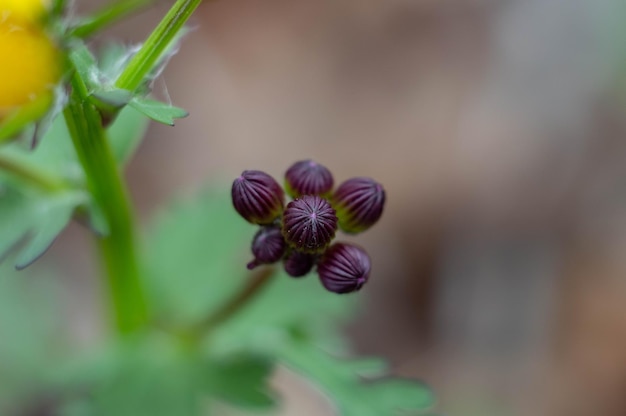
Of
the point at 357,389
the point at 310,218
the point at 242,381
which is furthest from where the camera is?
the point at 242,381

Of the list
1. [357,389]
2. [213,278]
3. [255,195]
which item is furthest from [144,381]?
[255,195]

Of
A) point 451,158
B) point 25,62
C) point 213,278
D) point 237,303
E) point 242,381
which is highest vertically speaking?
point 451,158

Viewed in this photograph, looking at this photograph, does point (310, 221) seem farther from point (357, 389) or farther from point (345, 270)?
point (357, 389)

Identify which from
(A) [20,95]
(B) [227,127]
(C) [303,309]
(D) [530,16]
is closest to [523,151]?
(D) [530,16]

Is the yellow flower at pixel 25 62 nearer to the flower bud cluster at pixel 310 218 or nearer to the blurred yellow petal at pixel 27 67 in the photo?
the blurred yellow petal at pixel 27 67

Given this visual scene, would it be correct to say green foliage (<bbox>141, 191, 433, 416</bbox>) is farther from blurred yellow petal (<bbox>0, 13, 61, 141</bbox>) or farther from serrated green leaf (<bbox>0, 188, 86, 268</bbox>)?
blurred yellow petal (<bbox>0, 13, 61, 141</bbox>)

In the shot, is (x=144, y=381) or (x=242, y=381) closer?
(x=242, y=381)

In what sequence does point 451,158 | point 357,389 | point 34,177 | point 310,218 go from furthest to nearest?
point 451,158, point 357,389, point 34,177, point 310,218
